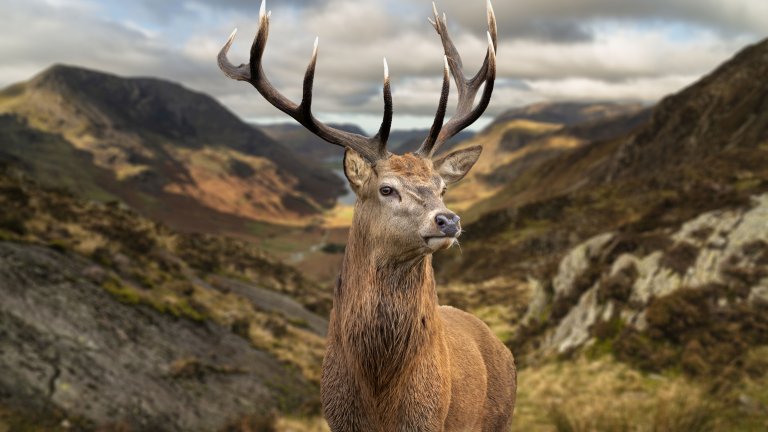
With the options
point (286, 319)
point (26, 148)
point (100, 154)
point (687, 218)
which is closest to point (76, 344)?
point (286, 319)

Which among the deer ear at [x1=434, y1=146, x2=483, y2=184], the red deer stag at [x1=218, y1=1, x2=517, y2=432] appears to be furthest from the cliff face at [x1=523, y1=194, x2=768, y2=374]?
the red deer stag at [x1=218, y1=1, x2=517, y2=432]

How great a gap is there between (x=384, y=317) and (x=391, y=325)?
90 millimetres

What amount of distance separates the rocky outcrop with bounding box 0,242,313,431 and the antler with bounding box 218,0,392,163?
→ 708cm

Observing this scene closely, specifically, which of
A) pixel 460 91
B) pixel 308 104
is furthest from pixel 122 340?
pixel 460 91

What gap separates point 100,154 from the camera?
527 feet

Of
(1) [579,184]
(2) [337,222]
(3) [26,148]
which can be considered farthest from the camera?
(2) [337,222]

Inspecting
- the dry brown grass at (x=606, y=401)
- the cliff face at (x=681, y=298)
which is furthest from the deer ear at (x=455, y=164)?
the cliff face at (x=681, y=298)

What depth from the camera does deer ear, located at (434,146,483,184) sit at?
5066 millimetres

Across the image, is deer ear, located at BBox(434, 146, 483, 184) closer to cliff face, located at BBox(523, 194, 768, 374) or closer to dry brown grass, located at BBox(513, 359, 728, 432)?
dry brown grass, located at BBox(513, 359, 728, 432)

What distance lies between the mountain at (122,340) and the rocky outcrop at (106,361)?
3 cm

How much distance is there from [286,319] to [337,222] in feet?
518

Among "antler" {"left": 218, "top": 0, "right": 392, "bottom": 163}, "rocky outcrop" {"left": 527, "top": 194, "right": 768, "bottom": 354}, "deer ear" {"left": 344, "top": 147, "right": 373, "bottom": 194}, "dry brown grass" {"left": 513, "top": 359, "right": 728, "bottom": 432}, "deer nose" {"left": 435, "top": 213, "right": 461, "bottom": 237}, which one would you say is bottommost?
"dry brown grass" {"left": 513, "top": 359, "right": 728, "bottom": 432}

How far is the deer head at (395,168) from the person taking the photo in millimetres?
4055

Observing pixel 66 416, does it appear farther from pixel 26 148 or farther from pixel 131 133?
pixel 131 133
